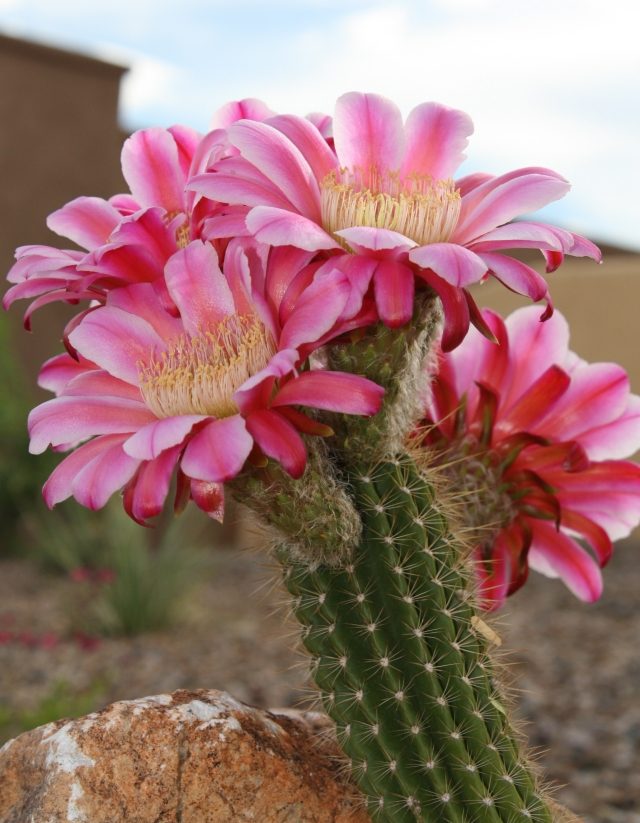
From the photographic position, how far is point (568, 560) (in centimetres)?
153

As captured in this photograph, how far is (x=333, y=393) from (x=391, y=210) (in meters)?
0.22

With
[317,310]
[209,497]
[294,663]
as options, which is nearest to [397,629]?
[209,497]

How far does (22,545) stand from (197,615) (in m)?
2.19

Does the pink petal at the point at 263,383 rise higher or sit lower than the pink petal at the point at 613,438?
higher

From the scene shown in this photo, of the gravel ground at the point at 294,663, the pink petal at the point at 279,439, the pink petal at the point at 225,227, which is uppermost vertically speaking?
the pink petal at the point at 225,227

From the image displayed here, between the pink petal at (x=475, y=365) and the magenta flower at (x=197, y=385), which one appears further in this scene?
the pink petal at (x=475, y=365)

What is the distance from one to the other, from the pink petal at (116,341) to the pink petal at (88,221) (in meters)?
0.14

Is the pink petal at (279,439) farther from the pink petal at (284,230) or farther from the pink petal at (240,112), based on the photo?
the pink petal at (240,112)

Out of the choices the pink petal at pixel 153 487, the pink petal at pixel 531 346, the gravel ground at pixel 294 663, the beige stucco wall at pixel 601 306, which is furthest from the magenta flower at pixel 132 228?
the beige stucco wall at pixel 601 306

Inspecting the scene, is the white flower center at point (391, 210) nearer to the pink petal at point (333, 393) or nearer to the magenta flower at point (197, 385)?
the magenta flower at point (197, 385)

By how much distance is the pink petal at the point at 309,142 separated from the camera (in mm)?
1187

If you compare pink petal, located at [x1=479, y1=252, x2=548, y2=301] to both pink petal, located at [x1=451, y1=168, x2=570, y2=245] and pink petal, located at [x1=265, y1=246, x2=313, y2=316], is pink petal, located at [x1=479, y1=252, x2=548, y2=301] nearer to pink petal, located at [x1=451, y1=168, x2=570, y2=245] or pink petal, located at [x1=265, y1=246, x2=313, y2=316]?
pink petal, located at [x1=451, y1=168, x2=570, y2=245]

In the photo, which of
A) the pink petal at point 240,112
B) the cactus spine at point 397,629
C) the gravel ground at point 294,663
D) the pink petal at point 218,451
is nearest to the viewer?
the pink petal at point 218,451

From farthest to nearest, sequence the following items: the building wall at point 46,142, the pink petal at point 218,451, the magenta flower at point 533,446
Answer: the building wall at point 46,142, the magenta flower at point 533,446, the pink petal at point 218,451
